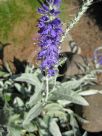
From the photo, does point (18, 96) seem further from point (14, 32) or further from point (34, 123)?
point (14, 32)

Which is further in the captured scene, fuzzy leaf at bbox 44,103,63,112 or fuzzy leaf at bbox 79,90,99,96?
fuzzy leaf at bbox 79,90,99,96

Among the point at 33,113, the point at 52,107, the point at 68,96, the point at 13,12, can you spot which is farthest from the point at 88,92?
the point at 13,12

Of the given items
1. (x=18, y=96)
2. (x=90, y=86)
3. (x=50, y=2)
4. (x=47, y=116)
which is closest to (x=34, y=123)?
(x=47, y=116)

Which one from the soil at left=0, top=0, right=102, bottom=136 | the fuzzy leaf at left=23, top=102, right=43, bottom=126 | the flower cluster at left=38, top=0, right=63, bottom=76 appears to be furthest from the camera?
the soil at left=0, top=0, right=102, bottom=136

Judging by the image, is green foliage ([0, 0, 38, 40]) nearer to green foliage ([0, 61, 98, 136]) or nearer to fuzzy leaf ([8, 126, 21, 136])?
green foliage ([0, 61, 98, 136])

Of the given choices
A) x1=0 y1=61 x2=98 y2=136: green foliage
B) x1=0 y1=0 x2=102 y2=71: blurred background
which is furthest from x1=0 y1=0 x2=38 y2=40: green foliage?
x1=0 y1=61 x2=98 y2=136: green foliage

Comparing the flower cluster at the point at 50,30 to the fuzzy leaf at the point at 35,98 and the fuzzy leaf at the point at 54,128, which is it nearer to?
the fuzzy leaf at the point at 35,98
